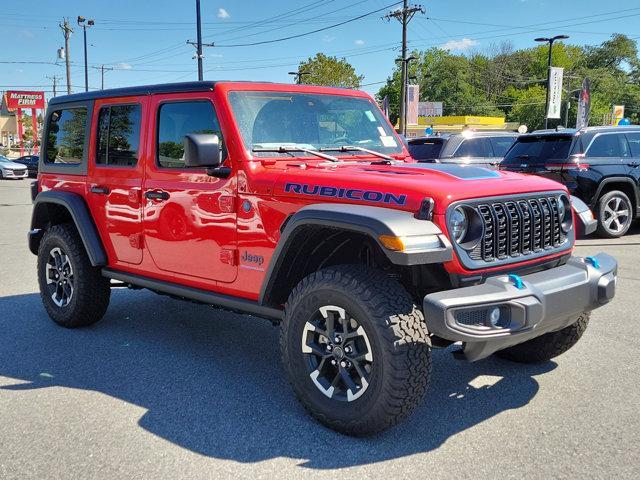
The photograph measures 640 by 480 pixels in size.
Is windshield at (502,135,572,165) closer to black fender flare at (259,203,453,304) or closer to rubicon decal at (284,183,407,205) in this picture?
rubicon decal at (284,183,407,205)

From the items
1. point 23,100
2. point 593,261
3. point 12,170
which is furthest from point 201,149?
point 23,100

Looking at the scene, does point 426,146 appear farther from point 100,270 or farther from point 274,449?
point 274,449

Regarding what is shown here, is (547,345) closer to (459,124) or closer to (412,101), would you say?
(412,101)

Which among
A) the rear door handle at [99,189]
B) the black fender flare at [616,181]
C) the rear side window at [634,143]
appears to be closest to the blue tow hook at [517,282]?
the rear door handle at [99,189]

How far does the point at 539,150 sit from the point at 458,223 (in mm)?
7639

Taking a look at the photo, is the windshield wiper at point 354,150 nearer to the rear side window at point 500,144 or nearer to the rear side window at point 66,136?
the rear side window at point 66,136

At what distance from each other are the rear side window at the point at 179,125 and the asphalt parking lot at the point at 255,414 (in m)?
1.48

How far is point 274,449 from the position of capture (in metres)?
3.12

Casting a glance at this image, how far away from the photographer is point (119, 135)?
4.71 meters

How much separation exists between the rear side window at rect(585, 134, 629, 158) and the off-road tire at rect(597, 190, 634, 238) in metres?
0.63

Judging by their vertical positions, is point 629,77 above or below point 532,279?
above

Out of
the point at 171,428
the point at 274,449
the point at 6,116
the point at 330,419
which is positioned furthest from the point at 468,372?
the point at 6,116

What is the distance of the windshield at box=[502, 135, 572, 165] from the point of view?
9.86m

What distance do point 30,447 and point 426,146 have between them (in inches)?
413
